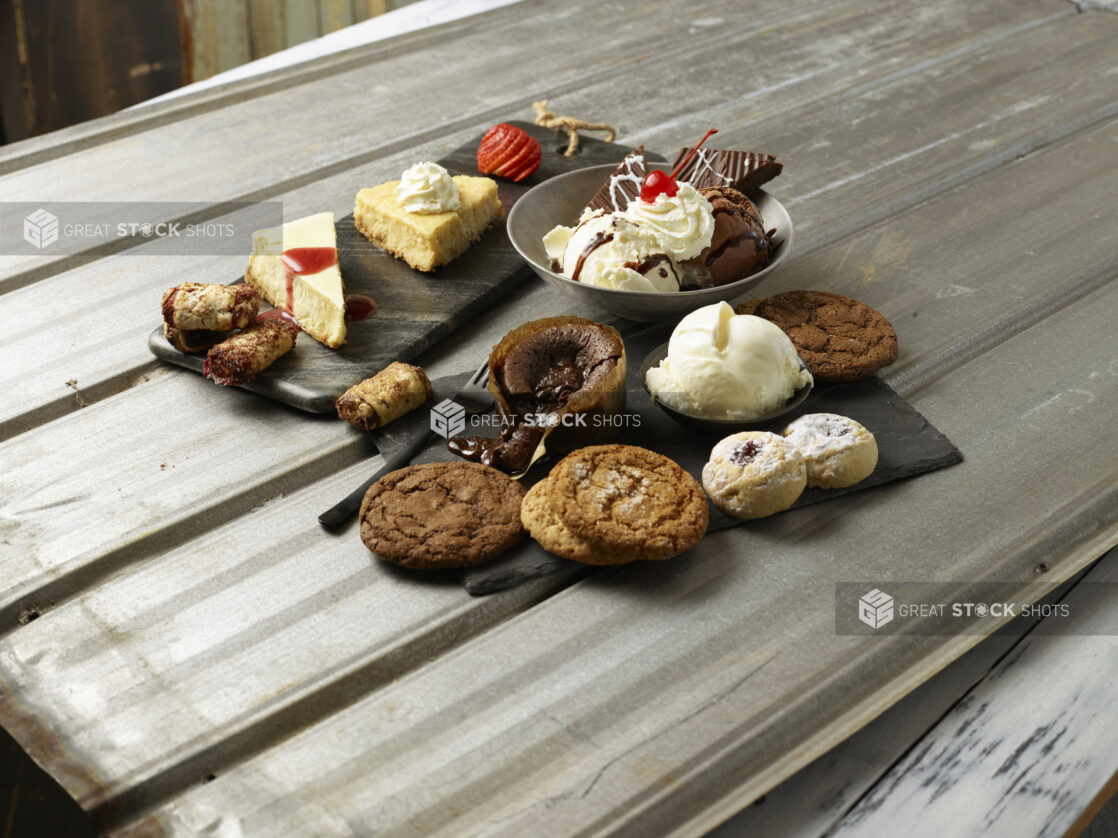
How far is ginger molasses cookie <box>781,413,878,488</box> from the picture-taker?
1.32 meters

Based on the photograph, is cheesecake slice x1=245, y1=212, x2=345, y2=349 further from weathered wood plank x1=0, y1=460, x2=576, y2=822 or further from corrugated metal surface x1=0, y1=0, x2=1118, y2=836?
weathered wood plank x1=0, y1=460, x2=576, y2=822

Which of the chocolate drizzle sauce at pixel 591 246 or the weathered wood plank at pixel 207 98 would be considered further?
the weathered wood plank at pixel 207 98

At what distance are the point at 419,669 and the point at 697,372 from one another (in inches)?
21.4

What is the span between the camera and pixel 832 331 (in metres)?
1.58

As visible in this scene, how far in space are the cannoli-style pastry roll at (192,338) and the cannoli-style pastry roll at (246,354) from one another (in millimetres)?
22

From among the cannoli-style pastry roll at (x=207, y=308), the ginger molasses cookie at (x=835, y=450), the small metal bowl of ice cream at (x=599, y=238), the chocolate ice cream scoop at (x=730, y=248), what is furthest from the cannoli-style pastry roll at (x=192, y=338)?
the ginger molasses cookie at (x=835, y=450)

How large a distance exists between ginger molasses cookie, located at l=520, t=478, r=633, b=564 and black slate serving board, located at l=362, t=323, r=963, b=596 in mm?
26

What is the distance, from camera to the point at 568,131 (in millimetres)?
2201

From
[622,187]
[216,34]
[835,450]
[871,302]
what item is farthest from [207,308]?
[216,34]

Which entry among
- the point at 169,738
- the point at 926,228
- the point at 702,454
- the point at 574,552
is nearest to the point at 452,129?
the point at 926,228

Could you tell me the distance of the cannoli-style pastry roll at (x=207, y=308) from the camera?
1.53 metres

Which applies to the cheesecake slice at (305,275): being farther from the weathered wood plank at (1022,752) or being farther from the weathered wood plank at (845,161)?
the weathered wood plank at (1022,752)

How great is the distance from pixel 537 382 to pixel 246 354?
45 cm

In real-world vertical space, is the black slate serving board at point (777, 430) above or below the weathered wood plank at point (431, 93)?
below
